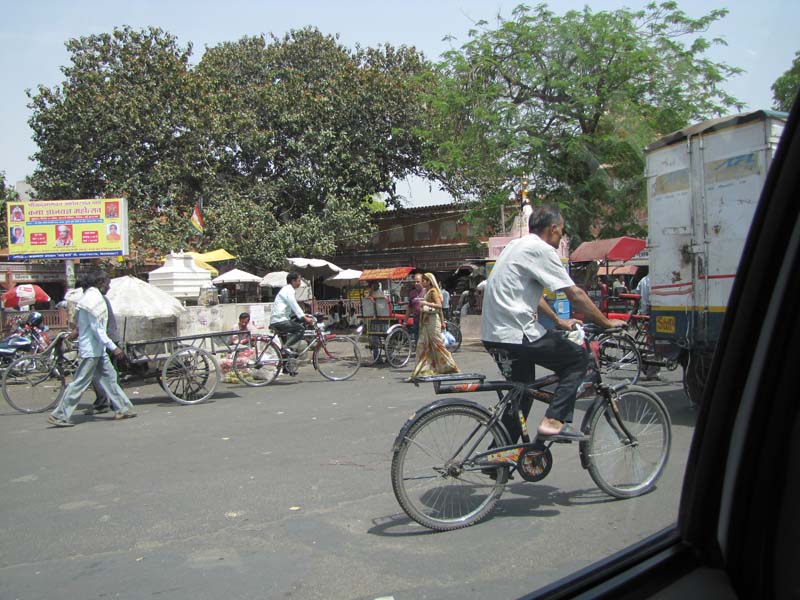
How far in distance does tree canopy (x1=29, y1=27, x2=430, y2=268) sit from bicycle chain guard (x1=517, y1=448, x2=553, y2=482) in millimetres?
20382

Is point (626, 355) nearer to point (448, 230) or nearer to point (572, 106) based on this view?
point (572, 106)

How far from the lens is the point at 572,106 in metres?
18.3

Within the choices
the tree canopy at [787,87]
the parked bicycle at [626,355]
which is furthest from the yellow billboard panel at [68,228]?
the tree canopy at [787,87]

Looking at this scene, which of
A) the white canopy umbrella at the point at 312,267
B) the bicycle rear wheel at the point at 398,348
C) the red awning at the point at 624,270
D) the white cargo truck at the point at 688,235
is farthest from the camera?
the red awning at the point at 624,270

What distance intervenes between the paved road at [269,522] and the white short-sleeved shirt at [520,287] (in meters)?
0.71

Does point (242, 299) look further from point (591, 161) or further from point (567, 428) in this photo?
point (567, 428)

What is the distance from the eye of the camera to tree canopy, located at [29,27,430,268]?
2236cm

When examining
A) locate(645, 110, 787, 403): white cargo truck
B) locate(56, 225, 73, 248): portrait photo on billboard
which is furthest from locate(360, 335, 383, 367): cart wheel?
locate(56, 225, 73, 248): portrait photo on billboard

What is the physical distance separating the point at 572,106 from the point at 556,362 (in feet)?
51.1

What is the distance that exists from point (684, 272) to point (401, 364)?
6957 mm

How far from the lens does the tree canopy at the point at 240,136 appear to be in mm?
22359

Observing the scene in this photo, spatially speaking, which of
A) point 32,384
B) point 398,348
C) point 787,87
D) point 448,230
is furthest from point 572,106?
point 787,87

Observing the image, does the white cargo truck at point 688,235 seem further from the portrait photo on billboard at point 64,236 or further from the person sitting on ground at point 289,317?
the portrait photo on billboard at point 64,236

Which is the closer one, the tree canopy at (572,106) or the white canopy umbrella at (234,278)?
the tree canopy at (572,106)
